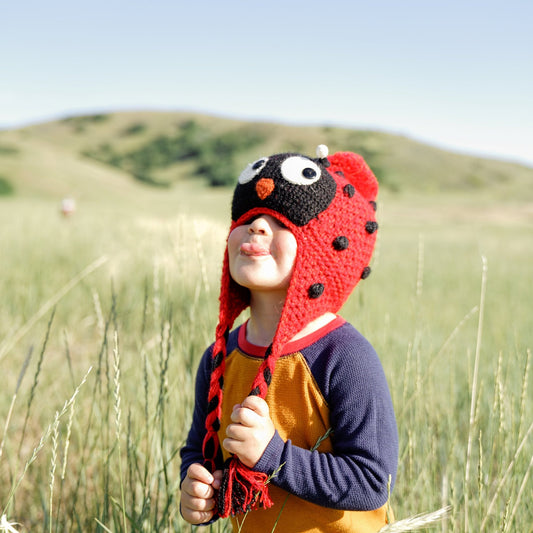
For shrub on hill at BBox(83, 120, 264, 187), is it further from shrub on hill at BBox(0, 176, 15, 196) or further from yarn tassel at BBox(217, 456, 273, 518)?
yarn tassel at BBox(217, 456, 273, 518)

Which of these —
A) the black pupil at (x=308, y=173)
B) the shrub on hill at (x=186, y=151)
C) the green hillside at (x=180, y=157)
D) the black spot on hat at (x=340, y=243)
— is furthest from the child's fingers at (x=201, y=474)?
the shrub on hill at (x=186, y=151)

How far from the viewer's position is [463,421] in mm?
2520

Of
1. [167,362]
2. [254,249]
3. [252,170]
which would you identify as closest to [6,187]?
[167,362]

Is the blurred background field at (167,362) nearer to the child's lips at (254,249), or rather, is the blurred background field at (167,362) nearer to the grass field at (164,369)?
the grass field at (164,369)

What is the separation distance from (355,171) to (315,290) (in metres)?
0.38

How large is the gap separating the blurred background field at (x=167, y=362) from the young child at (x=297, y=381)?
0.20m

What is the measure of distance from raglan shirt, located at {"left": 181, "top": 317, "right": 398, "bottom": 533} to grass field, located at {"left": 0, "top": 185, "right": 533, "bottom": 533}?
0.63 feet

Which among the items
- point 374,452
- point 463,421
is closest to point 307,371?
point 374,452

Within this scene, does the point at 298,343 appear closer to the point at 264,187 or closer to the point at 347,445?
the point at 347,445

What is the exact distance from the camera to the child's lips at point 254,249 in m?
1.21

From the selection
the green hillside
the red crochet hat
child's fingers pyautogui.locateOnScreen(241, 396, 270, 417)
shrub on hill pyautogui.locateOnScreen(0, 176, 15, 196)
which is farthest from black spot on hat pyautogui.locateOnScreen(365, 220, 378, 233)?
shrub on hill pyautogui.locateOnScreen(0, 176, 15, 196)

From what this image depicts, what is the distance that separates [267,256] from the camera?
1218 mm

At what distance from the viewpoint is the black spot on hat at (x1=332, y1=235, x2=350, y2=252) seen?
120 cm

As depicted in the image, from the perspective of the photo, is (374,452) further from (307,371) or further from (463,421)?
(463,421)
